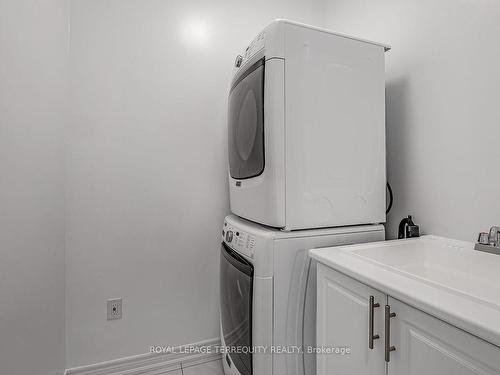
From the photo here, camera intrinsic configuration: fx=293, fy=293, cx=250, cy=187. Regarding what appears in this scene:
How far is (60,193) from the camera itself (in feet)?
5.15

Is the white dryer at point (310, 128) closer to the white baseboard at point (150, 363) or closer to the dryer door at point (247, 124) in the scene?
the dryer door at point (247, 124)

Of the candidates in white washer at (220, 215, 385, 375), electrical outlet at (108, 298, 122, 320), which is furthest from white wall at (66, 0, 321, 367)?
white washer at (220, 215, 385, 375)

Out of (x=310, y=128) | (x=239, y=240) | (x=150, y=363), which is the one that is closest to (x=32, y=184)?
(x=239, y=240)

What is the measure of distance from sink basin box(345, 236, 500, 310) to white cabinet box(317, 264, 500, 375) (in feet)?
0.53

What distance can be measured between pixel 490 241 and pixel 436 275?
26cm

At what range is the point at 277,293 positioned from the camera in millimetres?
1216

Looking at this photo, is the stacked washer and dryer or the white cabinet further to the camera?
the stacked washer and dryer

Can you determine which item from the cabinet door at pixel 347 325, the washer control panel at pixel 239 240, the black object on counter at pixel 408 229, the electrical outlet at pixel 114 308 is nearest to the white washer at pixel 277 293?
the washer control panel at pixel 239 240

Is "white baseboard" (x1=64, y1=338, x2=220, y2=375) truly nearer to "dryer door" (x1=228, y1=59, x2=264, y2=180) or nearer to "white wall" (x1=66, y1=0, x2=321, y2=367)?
"white wall" (x1=66, y1=0, x2=321, y2=367)

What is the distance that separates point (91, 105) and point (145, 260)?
3.22 feet

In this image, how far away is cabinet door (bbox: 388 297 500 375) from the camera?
0.61 meters

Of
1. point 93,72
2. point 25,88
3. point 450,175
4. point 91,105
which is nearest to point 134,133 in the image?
point 91,105

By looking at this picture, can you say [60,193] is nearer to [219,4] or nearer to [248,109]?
[248,109]

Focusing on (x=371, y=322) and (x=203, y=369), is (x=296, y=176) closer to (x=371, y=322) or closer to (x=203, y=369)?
(x=371, y=322)
